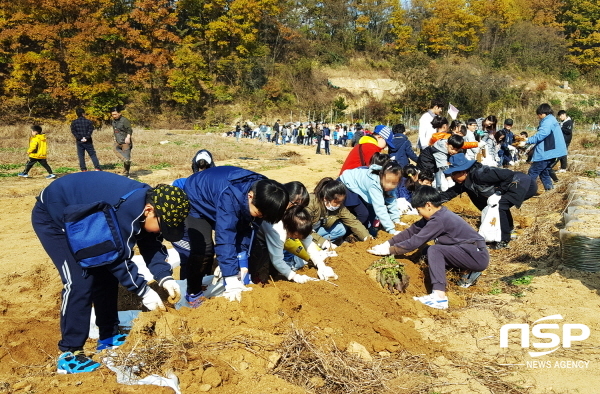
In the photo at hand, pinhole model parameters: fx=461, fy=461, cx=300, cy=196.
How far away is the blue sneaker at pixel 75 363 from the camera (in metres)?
2.79

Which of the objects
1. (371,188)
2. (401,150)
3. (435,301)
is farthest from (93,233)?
(401,150)

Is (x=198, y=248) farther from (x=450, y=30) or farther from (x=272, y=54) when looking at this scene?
(x=450, y=30)

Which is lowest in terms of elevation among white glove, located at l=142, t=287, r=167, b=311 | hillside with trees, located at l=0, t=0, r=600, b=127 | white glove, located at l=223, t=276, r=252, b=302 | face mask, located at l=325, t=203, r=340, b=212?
white glove, located at l=223, t=276, r=252, b=302

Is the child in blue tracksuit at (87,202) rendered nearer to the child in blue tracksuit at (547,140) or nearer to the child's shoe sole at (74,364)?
the child's shoe sole at (74,364)

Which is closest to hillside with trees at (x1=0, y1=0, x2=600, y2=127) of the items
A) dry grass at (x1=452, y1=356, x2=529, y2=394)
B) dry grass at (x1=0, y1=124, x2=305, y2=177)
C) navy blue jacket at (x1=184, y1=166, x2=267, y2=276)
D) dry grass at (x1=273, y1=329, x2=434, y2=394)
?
dry grass at (x1=0, y1=124, x2=305, y2=177)

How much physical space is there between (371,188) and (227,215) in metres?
2.63

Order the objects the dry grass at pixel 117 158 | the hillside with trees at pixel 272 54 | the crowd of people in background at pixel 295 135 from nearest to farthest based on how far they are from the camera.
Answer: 1. the dry grass at pixel 117 158
2. the crowd of people in background at pixel 295 135
3. the hillside with trees at pixel 272 54

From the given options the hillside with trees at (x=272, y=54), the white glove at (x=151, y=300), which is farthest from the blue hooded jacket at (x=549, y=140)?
the hillside with trees at (x=272, y=54)

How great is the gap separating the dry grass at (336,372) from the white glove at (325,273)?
1.35 m

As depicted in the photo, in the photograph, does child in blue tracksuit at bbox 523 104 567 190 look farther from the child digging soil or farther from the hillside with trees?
the hillside with trees

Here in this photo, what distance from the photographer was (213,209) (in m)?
3.84

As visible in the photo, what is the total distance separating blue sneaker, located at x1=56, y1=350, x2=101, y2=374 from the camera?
2790mm

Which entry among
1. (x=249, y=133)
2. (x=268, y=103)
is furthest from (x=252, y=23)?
(x=249, y=133)

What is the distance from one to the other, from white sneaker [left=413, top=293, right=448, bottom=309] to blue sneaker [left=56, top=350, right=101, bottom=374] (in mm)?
2837
